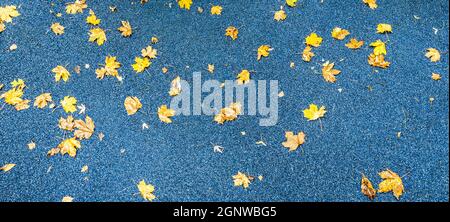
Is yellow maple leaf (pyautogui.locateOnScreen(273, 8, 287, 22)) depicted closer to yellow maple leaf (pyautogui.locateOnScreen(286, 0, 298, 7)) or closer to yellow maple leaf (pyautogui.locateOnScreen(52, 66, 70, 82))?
yellow maple leaf (pyautogui.locateOnScreen(286, 0, 298, 7))

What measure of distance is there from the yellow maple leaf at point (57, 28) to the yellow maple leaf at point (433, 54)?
381cm

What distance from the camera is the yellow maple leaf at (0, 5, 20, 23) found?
405 centimetres

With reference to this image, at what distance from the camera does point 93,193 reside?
9.83ft

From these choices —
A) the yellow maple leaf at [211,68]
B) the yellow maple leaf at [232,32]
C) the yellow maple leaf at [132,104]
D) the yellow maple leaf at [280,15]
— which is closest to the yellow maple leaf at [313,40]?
the yellow maple leaf at [280,15]

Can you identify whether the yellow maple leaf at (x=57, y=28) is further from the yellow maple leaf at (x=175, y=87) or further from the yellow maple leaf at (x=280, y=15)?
the yellow maple leaf at (x=280, y=15)

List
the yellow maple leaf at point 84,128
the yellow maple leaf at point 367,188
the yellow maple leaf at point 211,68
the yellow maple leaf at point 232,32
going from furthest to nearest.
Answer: the yellow maple leaf at point 232,32 → the yellow maple leaf at point 211,68 → the yellow maple leaf at point 84,128 → the yellow maple leaf at point 367,188

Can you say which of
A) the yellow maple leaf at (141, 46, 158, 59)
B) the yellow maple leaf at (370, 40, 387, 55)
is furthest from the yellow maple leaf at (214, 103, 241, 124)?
the yellow maple leaf at (370, 40, 387, 55)

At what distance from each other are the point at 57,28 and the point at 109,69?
910 millimetres

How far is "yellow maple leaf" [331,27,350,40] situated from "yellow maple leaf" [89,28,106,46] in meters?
2.42

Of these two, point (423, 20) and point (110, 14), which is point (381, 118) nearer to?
point (423, 20)

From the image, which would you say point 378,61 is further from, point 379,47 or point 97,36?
point 97,36

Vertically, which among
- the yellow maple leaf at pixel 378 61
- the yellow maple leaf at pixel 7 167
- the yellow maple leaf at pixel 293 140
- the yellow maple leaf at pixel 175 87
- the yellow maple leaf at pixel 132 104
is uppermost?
the yellow maple leaf at pixel 378 61

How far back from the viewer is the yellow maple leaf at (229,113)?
10.7 feet

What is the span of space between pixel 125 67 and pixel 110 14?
2.68 feet
